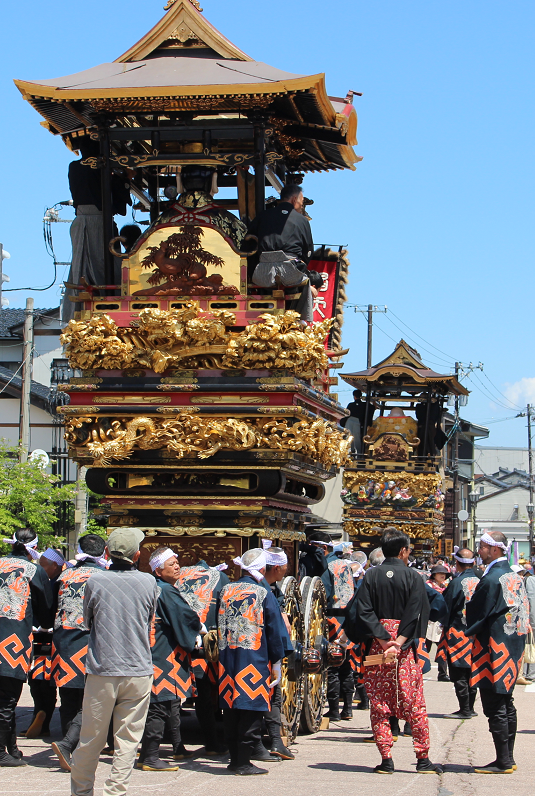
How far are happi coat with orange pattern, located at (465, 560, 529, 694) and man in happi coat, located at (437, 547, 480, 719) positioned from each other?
11.8 feet

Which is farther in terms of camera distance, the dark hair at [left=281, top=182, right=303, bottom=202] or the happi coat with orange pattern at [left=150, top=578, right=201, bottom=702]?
the dark hair at [left=281, top=182, right=303, bottom=202]

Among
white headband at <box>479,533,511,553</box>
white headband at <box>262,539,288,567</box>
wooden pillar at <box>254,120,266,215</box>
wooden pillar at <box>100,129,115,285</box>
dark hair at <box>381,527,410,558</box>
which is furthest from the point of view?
wooden pillar at <box>100,129,115,285</box>

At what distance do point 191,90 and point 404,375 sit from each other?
58.1 feet

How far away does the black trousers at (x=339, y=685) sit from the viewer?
1201 centimetres

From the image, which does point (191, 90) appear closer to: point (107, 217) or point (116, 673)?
point (107, 217)

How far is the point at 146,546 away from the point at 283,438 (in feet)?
5.76

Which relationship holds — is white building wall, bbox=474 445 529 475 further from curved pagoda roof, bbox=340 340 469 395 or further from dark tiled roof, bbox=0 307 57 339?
curved pagoda roof, bbox=340 340 469 395

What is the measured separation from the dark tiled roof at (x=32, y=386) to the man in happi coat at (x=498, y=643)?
25680mm

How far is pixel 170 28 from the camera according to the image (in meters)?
11.0

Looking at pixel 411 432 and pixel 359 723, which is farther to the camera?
pixel 411 432

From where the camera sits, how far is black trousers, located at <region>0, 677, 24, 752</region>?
837 centimetres

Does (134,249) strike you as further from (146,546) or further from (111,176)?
(146,546)

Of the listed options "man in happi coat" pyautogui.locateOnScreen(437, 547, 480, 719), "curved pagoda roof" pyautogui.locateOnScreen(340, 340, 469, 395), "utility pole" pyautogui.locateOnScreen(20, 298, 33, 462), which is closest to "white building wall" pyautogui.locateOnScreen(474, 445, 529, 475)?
"curved pagoda roof" pyautogui.locateOnScreen(340, 340, 469, 395)

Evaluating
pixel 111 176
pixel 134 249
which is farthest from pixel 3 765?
pixel 111 176
